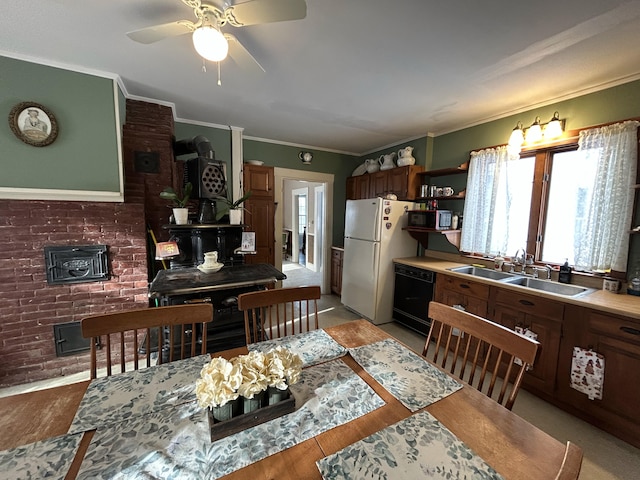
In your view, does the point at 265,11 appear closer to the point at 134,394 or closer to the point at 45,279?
the point at 134,394

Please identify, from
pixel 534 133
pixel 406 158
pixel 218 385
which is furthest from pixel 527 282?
pixel 218 385

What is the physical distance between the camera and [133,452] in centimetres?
69

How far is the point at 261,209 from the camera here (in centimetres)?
372

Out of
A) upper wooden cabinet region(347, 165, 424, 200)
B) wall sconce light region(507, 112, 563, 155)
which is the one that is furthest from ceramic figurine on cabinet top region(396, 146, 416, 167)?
wall sconce light region(507, 112, 563, 155)

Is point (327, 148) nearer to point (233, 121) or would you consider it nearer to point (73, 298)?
point (233, 121)

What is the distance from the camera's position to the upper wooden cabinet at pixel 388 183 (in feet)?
11.2

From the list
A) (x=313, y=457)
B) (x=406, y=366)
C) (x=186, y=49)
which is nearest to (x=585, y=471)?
(x=406, y=366)

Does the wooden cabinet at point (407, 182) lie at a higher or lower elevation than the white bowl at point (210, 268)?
higher

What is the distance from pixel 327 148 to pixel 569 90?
294cm

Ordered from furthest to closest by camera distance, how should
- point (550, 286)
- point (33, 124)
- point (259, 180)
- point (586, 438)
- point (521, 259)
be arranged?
1. point (259, 180)
2. point (521, 259)
3. point (550, 286)
4. point (33, 124)
5. point (586, 438)

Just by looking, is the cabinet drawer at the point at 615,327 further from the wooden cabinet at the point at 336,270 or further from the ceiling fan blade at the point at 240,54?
the wooden cabinet at the point at 336,270

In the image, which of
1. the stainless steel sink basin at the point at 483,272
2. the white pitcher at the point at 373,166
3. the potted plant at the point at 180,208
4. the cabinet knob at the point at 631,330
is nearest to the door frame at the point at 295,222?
the white pitcher at the point at 373,166

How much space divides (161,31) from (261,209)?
8.08 ft

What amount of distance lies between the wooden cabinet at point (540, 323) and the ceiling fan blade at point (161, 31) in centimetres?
287
